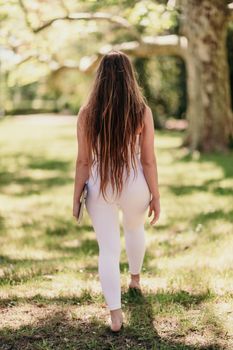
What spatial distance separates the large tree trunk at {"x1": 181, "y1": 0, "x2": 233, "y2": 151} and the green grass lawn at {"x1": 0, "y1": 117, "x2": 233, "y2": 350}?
405 cm

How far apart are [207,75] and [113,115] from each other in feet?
36.5

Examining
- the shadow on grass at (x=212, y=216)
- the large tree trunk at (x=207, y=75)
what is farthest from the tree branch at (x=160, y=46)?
the shadow on grass at (x=212, y=216)

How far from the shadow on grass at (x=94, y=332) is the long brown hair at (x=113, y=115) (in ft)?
3.17

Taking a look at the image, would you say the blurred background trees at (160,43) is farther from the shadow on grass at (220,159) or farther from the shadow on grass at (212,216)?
the shadow on grass at (212,216)

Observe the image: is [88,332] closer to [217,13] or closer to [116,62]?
[116,62]

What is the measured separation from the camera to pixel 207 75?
1443 cm

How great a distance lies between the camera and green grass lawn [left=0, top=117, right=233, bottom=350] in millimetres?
3805

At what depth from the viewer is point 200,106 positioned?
1468 cm

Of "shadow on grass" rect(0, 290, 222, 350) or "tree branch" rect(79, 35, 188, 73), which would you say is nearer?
"shadow on grass" rect(0, 290, 222, 350)

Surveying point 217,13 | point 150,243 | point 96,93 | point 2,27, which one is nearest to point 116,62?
point 96,93

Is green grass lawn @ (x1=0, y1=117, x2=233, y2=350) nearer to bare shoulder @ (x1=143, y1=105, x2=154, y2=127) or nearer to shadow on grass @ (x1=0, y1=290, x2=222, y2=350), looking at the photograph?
→ shadow on grass @ (x1=0, y1=290, x2=222, y2=350)

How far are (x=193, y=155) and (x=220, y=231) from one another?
782 centimetres

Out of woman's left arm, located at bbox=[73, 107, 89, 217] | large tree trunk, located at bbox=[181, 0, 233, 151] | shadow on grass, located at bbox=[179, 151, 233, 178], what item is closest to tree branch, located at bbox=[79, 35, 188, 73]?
large tree trunk, located at bbox=[181, 0, 233, 151]

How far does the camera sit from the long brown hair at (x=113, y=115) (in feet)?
12.4
